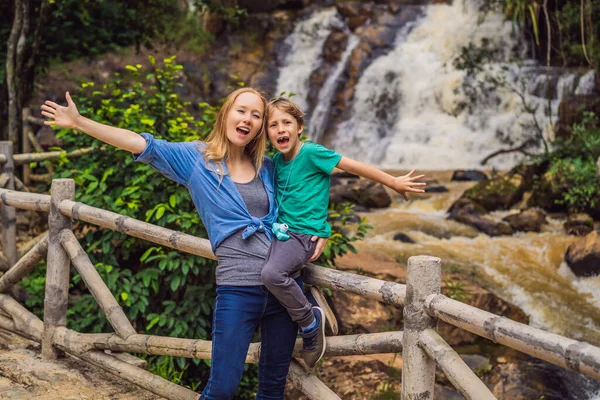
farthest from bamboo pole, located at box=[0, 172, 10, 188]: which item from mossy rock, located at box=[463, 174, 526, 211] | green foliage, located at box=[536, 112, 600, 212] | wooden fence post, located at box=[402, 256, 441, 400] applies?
green foliage, located at box=[536, 112, 600, 212]

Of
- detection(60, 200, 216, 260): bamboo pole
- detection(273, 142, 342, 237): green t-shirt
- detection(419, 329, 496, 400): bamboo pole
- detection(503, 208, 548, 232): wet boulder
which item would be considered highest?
detection(273, 142, 342, 237): green t-shirt

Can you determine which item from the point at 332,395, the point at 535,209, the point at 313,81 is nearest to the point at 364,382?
the point at 332,395

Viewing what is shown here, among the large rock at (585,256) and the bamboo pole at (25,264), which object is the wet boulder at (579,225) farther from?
the bamboo pole at (25,264)

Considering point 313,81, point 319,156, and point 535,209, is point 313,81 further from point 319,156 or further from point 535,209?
point 319,156

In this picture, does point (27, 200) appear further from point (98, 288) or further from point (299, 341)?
point (299, 341)

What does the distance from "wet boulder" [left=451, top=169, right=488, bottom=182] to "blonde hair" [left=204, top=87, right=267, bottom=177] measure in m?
8.28

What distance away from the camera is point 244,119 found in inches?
109

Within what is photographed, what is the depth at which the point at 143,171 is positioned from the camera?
4.79 m

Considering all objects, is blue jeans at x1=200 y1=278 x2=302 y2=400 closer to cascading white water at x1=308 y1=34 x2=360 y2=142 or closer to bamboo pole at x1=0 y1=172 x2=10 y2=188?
bamboo pole at x1=0 y1=172 x2=10 y2=188

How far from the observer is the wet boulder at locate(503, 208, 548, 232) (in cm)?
841

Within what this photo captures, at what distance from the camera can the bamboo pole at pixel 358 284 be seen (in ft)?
8.58

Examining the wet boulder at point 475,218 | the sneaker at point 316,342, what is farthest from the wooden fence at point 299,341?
the wet boulder at point 475,218

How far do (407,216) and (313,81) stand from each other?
552 centimetres

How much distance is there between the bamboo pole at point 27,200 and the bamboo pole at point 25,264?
0.20 meters
